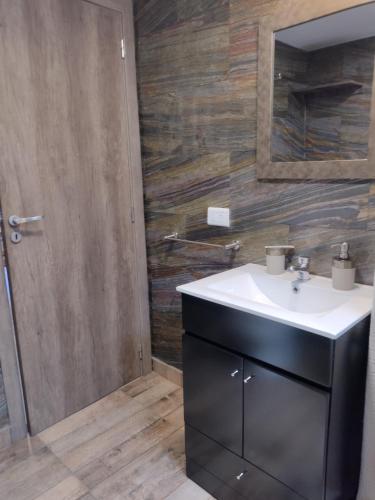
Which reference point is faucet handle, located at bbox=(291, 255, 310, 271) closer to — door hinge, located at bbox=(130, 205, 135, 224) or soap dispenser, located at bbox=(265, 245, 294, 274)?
soap dispenser, located at bbox=(265, 245, 294, 274)

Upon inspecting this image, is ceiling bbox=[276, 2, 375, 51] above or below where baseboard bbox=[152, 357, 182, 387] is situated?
above

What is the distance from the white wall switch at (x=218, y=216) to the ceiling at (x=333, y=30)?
28.4 inches

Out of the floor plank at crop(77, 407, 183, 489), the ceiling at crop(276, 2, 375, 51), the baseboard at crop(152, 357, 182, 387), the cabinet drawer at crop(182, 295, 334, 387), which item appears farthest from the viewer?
the baseboard at crop(152, 357, 182, 387)

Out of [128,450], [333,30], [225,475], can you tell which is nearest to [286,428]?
[225,475]

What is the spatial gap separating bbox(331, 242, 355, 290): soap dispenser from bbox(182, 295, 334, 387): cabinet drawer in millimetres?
346

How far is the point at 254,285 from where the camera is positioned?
5.14ft

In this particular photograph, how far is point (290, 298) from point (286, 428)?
1.55ft

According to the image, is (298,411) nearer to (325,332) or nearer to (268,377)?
(268,377)

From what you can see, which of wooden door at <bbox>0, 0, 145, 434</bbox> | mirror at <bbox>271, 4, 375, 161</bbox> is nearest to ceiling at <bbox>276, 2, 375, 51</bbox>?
mirror at <bbox>271, 4, 375, 161</bbox>

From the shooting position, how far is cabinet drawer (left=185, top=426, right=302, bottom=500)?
1293 millimetres

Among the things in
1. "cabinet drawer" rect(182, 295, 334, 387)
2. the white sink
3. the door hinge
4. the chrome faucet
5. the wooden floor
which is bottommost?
the wooden floor

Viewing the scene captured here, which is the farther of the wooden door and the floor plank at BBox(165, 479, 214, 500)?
the wooden door

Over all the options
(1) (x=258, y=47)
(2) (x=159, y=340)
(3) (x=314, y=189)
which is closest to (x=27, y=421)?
(2) (x=159, y=340)

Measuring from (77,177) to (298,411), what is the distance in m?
1.42
